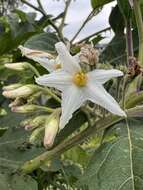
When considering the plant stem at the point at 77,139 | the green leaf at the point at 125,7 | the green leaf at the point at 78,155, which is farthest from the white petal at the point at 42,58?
the green leaf at the point at 78,155

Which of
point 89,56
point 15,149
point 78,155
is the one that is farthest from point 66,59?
point 78,155

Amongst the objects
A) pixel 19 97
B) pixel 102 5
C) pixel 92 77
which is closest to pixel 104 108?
pixel 92 77

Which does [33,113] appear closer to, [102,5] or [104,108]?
[104,108]

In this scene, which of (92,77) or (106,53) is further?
(106,53)

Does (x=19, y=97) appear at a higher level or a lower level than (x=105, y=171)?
higher

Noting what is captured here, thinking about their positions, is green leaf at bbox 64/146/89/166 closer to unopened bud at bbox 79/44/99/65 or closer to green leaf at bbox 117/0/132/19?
green leaf at bbox 117/0/132/19

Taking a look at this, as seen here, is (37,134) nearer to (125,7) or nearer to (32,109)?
(32,109)

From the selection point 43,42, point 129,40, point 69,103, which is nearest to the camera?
point 69,103
